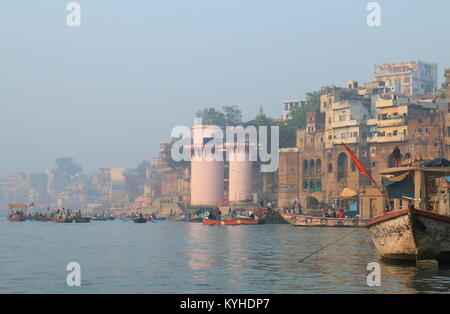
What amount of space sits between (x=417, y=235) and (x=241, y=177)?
87.1 metres

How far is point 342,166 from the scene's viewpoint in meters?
94.9

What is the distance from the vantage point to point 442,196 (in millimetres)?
31453

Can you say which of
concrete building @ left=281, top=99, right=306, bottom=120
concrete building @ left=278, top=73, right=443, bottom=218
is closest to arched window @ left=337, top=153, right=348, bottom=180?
concrete building @ left=278, top=73, right=443, bottom=218

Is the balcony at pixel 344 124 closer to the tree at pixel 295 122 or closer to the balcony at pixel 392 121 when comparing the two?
the balcony at pixel 392 121

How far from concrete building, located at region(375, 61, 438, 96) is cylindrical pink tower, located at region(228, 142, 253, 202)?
31604mm

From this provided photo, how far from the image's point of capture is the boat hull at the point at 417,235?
26.5 metres

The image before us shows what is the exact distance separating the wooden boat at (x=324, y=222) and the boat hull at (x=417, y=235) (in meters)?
47.5

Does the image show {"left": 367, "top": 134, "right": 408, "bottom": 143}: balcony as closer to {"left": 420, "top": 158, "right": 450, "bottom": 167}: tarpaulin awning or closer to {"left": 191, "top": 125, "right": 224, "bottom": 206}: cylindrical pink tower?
{"left": 191, "top": 125, "right": 224, "bottom": 206}: cylindrical pink tower

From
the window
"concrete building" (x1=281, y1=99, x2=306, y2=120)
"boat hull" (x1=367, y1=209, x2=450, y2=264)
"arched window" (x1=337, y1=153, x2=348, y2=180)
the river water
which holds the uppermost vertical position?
"concrete building" (x1=281, y1=99, x2=306, y2=120)

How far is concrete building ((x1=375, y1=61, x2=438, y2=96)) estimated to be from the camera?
12988cm

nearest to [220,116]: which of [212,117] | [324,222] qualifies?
[212,117]
